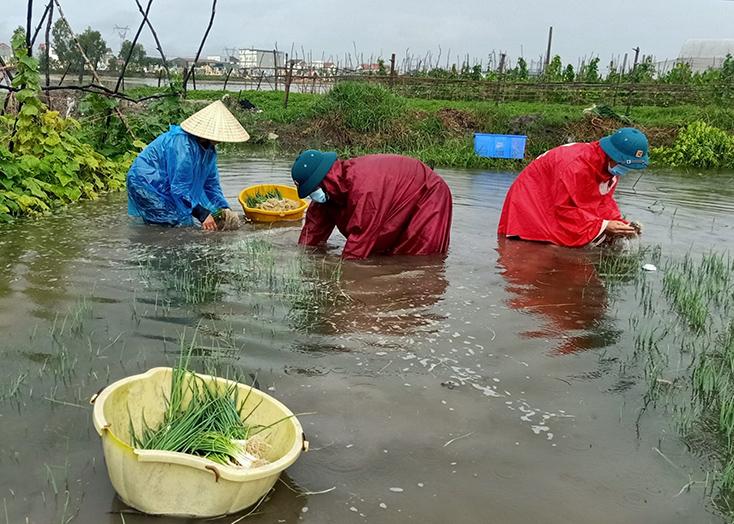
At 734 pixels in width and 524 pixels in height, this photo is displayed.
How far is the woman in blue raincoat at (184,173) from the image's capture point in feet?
20.7

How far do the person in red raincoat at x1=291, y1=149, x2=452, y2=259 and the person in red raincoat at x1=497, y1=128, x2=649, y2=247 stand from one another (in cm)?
98

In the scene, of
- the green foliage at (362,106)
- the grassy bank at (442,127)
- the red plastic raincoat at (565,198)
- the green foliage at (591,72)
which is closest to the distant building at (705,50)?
the green foliage at (591,72)

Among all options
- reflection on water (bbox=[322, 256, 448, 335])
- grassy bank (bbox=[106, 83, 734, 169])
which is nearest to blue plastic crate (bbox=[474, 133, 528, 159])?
grassy bank (bbox=[106, 83, 734, 169])

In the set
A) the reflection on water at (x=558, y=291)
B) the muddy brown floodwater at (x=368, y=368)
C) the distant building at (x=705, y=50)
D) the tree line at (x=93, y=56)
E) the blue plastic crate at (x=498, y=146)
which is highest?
the distant building at (x=705, y=50)

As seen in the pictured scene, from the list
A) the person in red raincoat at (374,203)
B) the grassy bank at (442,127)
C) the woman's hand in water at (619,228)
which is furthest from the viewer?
the grassy bank at (442,127)

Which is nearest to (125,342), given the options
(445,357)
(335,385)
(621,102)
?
(335,385)

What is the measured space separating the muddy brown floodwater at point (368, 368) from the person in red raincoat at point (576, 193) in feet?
0.73

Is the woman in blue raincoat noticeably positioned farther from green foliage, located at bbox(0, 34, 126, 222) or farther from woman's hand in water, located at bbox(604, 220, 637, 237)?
woman's hand in water, located at bbox(604, 220, 637, 237)

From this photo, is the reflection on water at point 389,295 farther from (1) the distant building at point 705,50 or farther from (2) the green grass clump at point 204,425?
(1) the distant building at point 705,50

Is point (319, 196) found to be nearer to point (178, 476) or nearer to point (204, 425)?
point (204, 425)

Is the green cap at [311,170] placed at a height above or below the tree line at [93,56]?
below

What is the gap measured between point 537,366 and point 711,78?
2260 cm

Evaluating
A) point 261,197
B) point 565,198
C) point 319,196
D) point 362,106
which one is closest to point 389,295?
point 319,196

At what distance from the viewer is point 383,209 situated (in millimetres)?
5410
